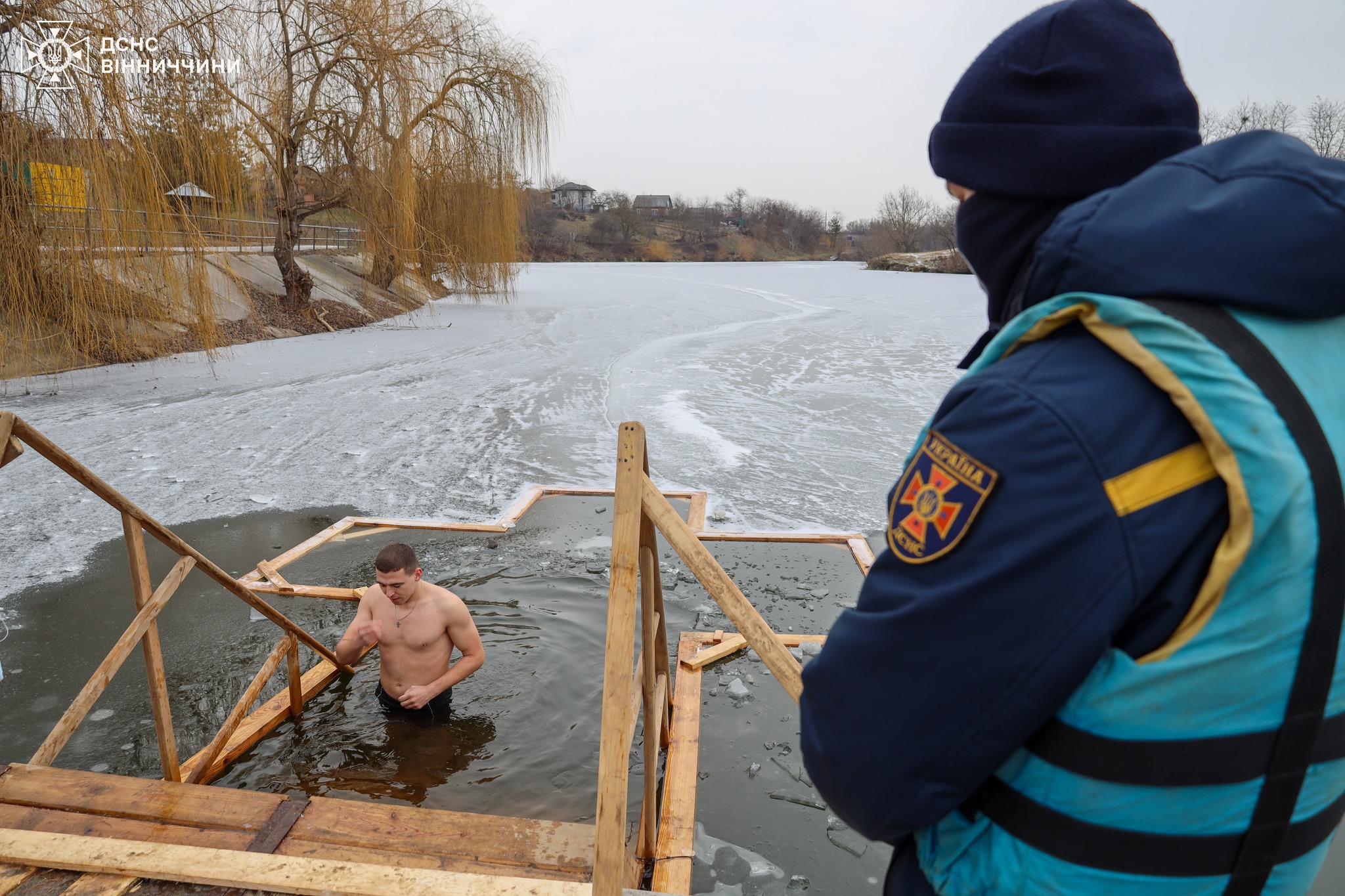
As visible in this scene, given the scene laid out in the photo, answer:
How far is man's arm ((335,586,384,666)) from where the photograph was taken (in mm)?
3857

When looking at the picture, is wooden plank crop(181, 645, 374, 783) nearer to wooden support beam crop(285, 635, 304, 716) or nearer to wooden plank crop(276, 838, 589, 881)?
wooden support beam crop(285, 635, 304, 716)

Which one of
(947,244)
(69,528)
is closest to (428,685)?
(69,528)

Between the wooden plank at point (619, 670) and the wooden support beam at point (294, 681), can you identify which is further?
the wooden support beam at point (294, 681)

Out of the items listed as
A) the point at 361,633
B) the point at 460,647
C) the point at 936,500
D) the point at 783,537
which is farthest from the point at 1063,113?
the point at 783,537

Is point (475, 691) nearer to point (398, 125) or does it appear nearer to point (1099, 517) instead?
point (1099, 517)

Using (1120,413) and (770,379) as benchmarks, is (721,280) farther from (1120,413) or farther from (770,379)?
(1120,413)

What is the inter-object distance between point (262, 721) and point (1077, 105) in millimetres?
3808

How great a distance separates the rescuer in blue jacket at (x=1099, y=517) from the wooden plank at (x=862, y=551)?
402 cm

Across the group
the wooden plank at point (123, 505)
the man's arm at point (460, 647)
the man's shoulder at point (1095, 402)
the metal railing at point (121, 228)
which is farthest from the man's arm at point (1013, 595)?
the metal railing at point (121, 228)

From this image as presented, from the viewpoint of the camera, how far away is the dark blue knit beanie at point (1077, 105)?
1012mm

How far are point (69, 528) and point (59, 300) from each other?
134 inches

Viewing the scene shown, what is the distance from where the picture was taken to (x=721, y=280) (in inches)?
1219

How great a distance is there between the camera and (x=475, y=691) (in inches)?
161

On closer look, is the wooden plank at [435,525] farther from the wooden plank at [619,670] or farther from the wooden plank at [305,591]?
the wooden plank at [619,670]
